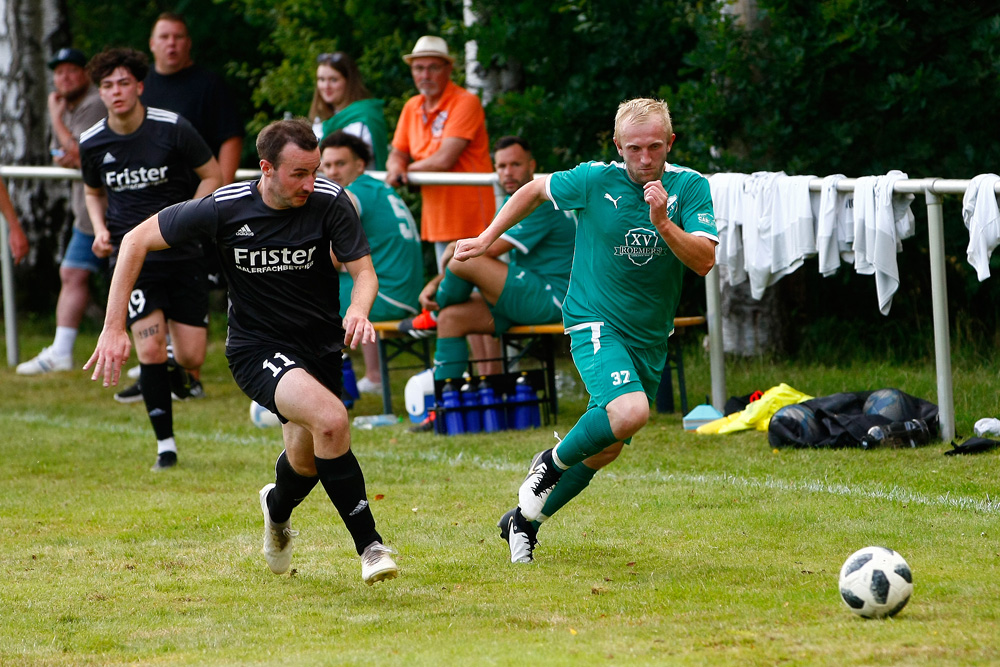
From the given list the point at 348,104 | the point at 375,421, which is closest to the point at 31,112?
the point at 348,104

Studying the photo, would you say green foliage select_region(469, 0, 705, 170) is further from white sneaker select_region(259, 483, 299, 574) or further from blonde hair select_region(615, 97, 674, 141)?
white sneaker select_region(259, 483, 299, 574)

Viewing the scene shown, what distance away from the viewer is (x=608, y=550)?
5867 mm

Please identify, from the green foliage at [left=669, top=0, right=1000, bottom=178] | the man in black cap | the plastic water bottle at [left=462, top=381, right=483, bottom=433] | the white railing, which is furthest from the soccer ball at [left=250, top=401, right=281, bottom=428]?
the green foliage at [left=669, top=0, right=1000, bottom=178]

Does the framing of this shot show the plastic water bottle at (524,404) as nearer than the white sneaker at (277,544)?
No

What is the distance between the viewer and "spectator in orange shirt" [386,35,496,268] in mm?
10266

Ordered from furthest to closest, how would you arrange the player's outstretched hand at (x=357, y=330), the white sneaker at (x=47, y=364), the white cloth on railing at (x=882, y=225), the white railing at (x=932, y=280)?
1. the white sneaker at (x=47, y=364)
2. the white cloth on railing at (x=882, y=225)
3. the white railing at (x=932, y=280)
4. the player's outstretched hand at (x=357, y=330)

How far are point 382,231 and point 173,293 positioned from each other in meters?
1.74

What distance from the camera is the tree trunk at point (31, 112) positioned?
15375 mm

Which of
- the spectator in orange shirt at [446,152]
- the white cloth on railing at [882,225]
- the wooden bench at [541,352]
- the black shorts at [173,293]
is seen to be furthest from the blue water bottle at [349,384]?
the white cloth on railing at [882,225]

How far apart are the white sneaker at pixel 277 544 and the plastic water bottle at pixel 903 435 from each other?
11.8ft

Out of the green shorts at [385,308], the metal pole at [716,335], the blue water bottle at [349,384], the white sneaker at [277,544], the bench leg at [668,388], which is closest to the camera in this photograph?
the white sneaker at [277,544]

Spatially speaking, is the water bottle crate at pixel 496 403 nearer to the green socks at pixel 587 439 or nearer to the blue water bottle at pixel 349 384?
the blue water bottle at pixel 349 384

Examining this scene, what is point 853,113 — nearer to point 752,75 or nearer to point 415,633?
point 752,75

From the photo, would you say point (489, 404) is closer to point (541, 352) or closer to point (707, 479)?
point (541, 352)
